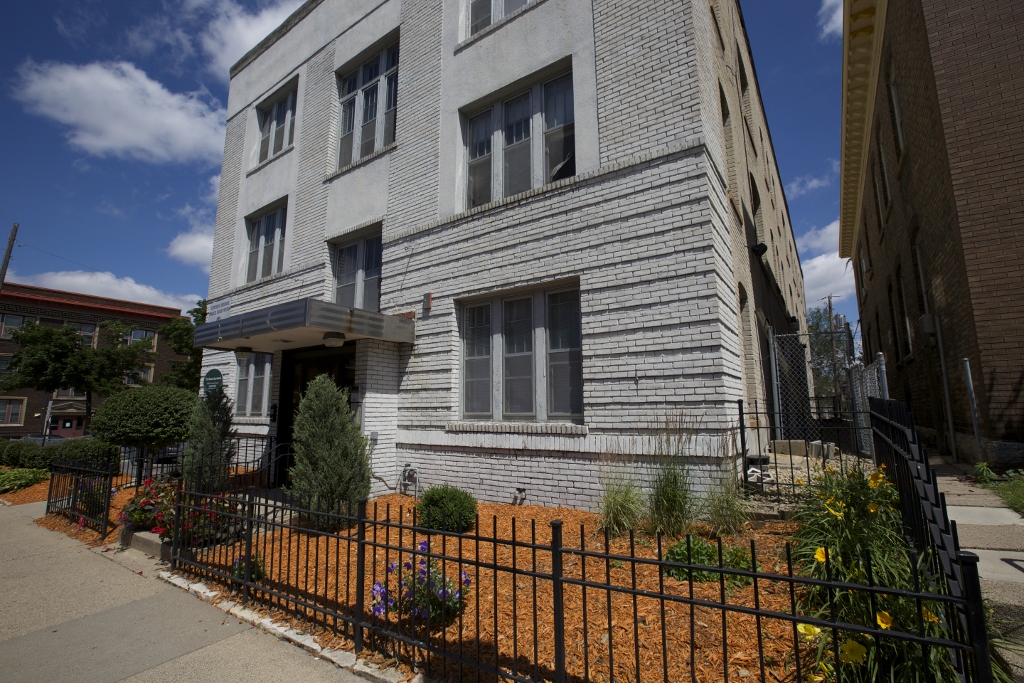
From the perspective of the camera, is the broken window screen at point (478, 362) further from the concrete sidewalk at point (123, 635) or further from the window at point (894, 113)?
the window at point (894, 113)

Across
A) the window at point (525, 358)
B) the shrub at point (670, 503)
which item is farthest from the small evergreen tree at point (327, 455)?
the shrub at point (670, 503)

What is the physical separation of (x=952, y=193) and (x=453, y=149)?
25.7 ft

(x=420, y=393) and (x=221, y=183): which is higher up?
(x=221, y=183)

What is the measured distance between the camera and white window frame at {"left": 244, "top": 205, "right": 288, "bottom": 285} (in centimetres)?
1270

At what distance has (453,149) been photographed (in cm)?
909

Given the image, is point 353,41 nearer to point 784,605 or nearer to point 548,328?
point 548,328

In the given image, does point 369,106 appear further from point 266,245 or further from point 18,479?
point 18,479

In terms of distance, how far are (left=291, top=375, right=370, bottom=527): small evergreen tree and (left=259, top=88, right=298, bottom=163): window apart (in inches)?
335

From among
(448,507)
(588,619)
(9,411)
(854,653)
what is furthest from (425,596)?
(9,411)

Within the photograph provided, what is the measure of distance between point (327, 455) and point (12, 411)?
1823 inches

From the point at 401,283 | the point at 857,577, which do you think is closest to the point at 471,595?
the point at 857,577

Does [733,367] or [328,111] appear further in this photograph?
[328,111]

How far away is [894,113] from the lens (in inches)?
465

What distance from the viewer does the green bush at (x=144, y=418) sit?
10133mm
